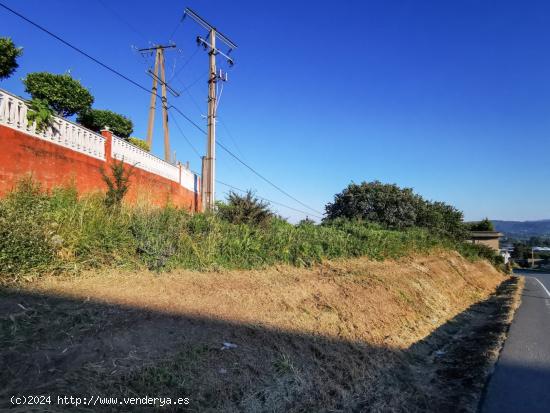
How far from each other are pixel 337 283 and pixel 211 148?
10162mm

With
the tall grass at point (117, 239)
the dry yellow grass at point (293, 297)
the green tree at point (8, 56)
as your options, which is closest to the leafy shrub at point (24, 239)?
the tall grass at point (117, 239)

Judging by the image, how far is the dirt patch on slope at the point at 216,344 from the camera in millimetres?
3752

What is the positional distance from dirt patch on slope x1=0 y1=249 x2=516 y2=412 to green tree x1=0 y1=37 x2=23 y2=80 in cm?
1114

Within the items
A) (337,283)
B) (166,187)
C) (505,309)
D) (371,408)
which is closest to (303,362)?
(371,408)

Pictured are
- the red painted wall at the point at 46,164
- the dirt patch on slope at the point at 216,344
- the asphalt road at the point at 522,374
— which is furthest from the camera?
the red painted wall at the point at 46,164

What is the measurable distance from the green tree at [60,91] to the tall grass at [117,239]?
9.61m

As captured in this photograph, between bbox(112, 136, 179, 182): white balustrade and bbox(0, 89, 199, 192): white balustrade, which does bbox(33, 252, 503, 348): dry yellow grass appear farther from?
bbox(112, 136, 179, 182): white balustrade

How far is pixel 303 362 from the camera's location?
5.10 m

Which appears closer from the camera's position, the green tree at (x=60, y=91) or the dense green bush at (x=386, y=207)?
the green tree at (x=60, y=91)

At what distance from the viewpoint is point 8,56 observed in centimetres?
1320

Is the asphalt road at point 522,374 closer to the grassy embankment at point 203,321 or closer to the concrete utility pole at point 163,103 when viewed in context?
the grassy embankment at point 203,321

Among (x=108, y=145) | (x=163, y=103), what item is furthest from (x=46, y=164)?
(x=163, y=103)

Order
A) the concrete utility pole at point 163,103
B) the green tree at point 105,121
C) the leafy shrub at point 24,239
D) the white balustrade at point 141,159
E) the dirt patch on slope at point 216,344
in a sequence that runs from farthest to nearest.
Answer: the concrete utility pole at point 163,103 → the green tree at point 105,121 → the white balustrade at point 141,159 → the leafy shrub at point 24,239 → the dirt patch on slope at point 216,344

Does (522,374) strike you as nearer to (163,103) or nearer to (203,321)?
(203,321)
